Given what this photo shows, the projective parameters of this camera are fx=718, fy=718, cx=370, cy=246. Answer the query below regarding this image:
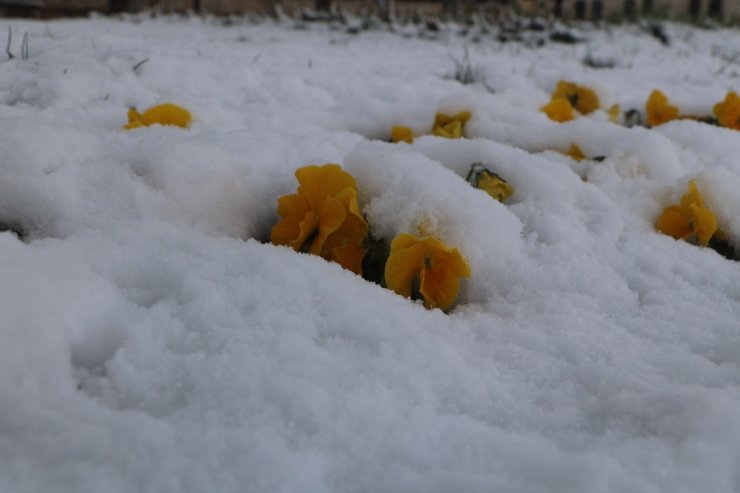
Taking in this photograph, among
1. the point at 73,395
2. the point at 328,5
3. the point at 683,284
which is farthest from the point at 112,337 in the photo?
the point at 328,5

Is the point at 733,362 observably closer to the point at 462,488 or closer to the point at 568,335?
the point at 568,335

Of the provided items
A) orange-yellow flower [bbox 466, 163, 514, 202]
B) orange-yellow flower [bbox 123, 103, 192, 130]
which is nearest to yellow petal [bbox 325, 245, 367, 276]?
orange-yellow flower [bbox 466, 163, 514, 202]

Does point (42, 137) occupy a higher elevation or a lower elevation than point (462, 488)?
higher

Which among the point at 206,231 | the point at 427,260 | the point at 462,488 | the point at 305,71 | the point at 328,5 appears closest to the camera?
the point at 462,488

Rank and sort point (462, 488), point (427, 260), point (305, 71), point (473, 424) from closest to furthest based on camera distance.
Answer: point (462, 488) → point (473, 424) → point (427, 260) → point (305, 71)

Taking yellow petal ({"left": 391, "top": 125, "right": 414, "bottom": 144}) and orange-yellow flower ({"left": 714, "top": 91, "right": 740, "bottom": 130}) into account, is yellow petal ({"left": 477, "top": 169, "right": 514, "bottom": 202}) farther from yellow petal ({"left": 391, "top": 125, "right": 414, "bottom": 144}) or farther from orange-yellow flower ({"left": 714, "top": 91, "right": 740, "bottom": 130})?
orange-yellow flower ({"left": 714, "top": 91, "right": 740, "bottom": 130})

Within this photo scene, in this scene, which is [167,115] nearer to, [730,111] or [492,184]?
[492,184]

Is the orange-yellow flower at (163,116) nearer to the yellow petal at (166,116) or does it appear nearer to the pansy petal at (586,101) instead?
the yellow petal at (166,116)
